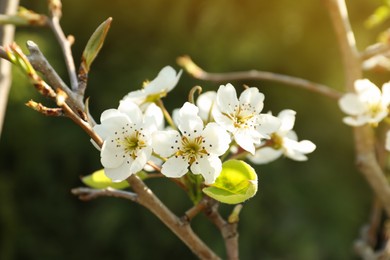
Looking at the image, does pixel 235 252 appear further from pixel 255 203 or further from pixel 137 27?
pixel 137 27

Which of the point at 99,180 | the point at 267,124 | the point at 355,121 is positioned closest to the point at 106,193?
the point at 99,180

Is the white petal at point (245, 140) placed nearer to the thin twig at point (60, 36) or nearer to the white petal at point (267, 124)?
the white petal at point (267, 124)

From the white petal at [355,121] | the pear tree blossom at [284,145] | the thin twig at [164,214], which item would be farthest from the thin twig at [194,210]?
Result: the white petal at [355,121]

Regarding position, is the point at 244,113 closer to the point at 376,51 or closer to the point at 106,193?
the point at 106,193

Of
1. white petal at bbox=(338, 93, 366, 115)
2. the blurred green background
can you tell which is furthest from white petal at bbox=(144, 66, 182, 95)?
the blurred green background

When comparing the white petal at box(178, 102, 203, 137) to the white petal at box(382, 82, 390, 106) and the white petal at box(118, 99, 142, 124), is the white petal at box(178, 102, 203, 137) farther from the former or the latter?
the white petal at box(382, 82, 390, 106)

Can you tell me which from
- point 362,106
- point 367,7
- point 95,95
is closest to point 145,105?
point 362,106
